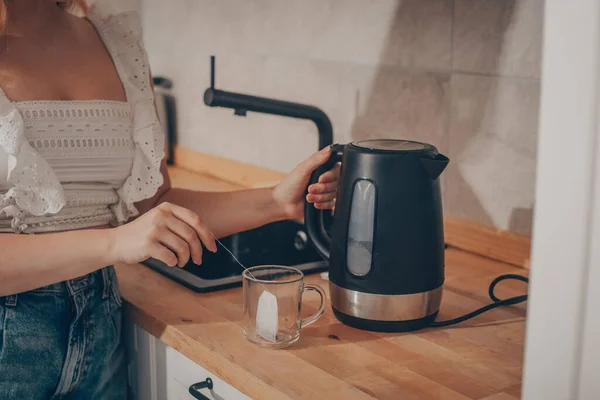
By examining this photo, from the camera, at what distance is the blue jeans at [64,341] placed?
3.66ft

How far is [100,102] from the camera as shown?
1.25 meters

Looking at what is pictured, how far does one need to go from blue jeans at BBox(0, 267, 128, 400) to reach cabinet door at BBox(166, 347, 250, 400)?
110mm

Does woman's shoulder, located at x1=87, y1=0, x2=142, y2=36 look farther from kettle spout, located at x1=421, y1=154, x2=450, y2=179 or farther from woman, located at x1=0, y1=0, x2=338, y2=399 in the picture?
kettle spout, located at x1=421, y1=154, x2=450, y2=179

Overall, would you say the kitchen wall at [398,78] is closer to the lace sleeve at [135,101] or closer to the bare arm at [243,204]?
the bare arm at [243,204]

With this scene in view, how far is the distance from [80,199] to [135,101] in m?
0.21

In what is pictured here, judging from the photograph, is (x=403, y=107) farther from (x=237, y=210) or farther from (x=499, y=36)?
(x=237, y=210)

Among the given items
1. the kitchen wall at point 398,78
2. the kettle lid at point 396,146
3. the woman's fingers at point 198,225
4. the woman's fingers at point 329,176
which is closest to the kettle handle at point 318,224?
the woman's fingers at point 329,176

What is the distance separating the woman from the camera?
108 cm

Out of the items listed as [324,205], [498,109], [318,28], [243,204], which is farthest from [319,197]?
[318,28]

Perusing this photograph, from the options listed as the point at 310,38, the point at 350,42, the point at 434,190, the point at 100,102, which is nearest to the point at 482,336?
the point at 434,190

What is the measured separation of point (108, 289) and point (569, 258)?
78cm

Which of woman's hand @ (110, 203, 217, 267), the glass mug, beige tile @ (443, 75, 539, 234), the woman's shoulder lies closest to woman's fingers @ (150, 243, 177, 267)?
woman's hand @ (110, 203, 217, 267)

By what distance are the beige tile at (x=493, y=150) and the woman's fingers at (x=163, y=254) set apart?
671mm

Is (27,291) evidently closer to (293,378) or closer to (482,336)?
(293,378)
